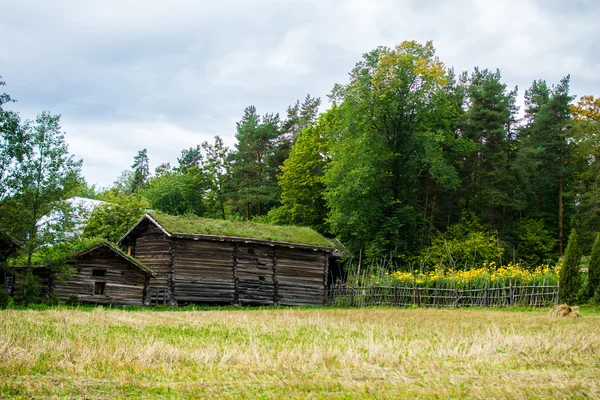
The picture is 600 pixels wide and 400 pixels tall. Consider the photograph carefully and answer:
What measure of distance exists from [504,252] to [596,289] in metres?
21.1

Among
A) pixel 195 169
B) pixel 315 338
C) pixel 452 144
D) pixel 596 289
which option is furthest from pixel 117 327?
pixel 195 169

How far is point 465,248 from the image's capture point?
148 feet

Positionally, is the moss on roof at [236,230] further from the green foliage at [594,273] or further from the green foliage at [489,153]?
the green foliage at [489,153]

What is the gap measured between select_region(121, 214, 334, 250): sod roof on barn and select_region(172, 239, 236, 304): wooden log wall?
0.76 meters

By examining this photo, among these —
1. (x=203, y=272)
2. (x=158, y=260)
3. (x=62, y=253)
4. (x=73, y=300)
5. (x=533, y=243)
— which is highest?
(x=533, y=243)

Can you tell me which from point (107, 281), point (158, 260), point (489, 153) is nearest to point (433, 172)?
point (489, 153)

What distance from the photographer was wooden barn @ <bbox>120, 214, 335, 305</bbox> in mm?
34000

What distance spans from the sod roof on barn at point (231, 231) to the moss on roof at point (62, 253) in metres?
3.11

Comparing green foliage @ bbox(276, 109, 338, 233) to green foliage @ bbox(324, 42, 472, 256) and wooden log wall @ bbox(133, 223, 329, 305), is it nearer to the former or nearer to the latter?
green foliage @ bbox(324, 42, 472, 256)

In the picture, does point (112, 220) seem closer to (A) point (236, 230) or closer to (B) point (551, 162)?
(A) point (236, 230)

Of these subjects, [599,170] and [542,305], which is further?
[599,170]

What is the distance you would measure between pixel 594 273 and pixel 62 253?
997 inches

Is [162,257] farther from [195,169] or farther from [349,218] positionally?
[195,169]

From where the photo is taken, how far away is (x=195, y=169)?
70.8 m
